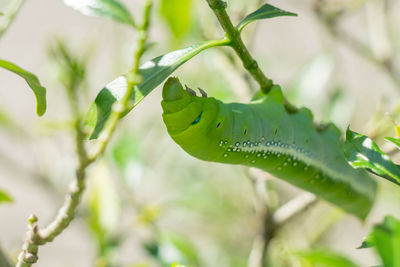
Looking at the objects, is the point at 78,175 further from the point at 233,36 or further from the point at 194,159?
the point at 194,159

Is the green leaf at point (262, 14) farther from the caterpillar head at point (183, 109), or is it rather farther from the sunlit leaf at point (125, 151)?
the sunlit leaf at point (125, 151)

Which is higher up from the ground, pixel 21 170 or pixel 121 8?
pixel 121 8

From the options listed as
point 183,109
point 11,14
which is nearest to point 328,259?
point 183,109

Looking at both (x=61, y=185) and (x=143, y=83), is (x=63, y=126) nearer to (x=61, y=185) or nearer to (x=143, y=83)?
(x=61, y=185)

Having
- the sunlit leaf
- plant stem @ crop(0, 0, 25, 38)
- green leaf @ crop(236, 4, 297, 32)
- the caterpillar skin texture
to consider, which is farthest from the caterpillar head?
the sunlit leaf

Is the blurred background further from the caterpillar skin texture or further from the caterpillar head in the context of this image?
the caterpillar head

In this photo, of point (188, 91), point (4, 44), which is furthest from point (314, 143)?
point (4, 44)
